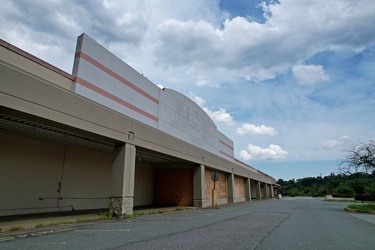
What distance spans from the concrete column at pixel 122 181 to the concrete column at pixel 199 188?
9.37 m

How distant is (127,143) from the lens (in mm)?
13500

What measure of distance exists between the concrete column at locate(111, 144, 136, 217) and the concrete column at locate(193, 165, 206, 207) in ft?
30.7

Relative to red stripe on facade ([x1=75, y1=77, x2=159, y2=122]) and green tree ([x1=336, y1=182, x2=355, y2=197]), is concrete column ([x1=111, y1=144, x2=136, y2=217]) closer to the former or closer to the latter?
red stripe on facade ([x1=75, y1=77, x2=159, y2=122])

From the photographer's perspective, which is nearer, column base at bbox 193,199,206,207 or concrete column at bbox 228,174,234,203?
column base at bbox 193,199,206,207

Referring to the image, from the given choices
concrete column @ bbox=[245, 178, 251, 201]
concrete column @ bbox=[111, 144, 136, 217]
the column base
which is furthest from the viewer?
concrete column @ bbox=[245, 178, 251, 201]

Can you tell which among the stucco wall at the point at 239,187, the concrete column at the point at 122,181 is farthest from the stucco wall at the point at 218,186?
the concrete column at the point at 122,181

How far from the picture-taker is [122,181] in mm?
12961

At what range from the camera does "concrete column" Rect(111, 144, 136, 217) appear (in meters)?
12.8

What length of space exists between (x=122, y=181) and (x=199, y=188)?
10.0m

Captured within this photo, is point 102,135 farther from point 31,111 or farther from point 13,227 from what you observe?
point 13,227

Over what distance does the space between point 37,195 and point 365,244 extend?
1374 cm

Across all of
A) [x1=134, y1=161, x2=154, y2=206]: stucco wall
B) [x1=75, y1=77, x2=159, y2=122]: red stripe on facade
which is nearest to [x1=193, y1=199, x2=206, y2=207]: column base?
[x1=134, y1=161, x2=154, y2=206]: stucco wall

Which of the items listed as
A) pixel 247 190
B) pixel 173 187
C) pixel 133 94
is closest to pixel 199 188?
pixel 173 187

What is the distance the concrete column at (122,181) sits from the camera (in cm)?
1283
